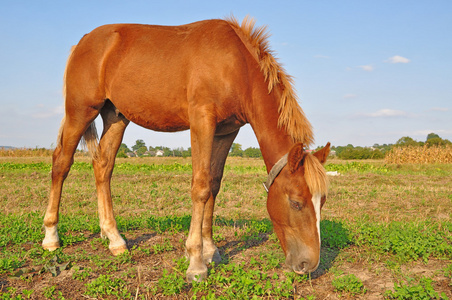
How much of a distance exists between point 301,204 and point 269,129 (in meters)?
0.88

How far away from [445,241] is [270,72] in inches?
139

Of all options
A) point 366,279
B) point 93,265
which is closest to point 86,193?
point 93,265

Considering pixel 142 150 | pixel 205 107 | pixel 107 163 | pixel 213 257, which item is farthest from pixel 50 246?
pixel 142 150

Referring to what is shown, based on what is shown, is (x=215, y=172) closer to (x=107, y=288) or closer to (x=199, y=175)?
(x=199, y=175)

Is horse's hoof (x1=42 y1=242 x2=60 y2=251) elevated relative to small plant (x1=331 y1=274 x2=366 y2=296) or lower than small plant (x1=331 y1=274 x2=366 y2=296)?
elevated

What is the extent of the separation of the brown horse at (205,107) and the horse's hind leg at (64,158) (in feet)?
0.05

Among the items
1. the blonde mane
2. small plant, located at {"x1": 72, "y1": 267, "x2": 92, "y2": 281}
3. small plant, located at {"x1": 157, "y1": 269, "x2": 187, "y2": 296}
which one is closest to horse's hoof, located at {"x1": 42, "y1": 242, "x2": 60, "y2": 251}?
small plant, located at {"x1": 72, "y1": 267, "x2": 92, "y2": 281}

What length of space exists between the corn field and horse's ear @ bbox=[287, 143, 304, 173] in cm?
2729

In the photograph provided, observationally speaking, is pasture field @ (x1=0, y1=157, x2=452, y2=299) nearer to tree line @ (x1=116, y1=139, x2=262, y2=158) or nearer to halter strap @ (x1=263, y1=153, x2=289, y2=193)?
halter strap @ (x1=263, y1=153, x2=289, y2=193)

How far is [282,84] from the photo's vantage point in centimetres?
406

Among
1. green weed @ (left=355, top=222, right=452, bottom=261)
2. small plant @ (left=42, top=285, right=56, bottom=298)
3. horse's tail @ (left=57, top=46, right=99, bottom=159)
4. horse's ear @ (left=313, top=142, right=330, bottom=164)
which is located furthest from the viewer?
horse's tail @ (left=57, top=46, right=99, bottom=159)

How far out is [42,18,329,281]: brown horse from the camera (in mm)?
3701

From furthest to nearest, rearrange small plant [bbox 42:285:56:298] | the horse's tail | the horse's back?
the horse's tail, the horse's back, small plant [bbox 42:285:56:298]

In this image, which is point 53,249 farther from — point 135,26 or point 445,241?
point 445,241
